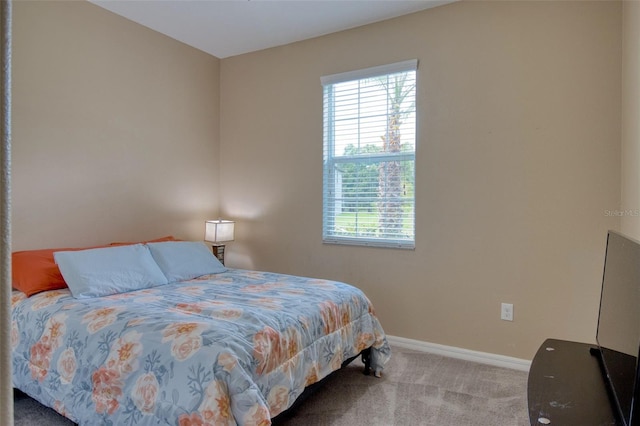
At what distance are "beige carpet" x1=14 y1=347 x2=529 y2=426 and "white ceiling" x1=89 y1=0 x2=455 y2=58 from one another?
2.73m

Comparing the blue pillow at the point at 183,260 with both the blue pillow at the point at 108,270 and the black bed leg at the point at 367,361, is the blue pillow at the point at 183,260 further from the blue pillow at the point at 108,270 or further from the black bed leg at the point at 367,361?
the black bed leg at the point at 367,361

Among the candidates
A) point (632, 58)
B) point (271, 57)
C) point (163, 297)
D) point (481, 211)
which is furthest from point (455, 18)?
point (163, 297)

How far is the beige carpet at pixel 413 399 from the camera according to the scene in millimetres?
2113

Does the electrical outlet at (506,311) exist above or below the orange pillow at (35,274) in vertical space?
below

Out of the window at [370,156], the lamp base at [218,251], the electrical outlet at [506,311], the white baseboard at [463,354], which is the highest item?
the window at [370,156]

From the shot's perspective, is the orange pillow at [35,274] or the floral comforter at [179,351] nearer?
the floral comforter at [179,351]

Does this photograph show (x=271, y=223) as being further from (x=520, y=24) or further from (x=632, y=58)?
(x=632, y=58)

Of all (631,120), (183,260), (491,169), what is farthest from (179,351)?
(631,120)

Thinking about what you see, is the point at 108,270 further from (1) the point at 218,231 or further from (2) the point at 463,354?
(2) the point at 463,354

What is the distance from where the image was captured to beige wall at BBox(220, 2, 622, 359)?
8.46ft

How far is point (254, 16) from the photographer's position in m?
3.23

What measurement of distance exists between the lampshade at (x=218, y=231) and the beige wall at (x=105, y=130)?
0.70 feet

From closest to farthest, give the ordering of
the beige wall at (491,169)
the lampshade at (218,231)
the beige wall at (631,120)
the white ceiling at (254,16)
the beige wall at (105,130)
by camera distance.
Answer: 1. the beige wall at (631,120)
2. the beige wall at (491,169)
3. the beige wall at (105,130)
4. the white ceiling at (254,16)
5. the lampshade at (218,231)

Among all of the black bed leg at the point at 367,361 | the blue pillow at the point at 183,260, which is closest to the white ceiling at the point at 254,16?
the blue pillow at the point at 183,260
